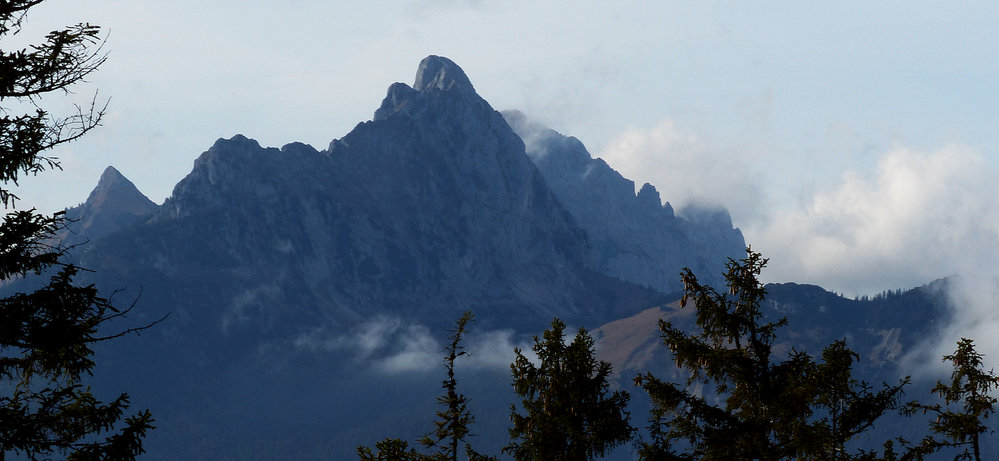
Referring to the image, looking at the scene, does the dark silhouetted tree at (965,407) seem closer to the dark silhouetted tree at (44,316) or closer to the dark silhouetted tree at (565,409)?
the dark silhouetted tree at (565,409)

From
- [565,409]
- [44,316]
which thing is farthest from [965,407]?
[44,316]

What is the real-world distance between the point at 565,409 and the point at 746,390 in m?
6.32

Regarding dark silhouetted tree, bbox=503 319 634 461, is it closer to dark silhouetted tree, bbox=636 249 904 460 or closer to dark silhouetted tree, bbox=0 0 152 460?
dark silhouetted tree, bbox=636 249 904 460

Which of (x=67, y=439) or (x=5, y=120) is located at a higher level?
(x=5, y=120)

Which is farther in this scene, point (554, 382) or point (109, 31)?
point (554, 382)

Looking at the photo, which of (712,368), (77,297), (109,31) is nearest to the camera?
(77,297)

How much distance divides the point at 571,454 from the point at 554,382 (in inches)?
81.8

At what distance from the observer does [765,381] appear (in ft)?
83.1

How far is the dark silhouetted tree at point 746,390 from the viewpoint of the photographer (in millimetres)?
24234

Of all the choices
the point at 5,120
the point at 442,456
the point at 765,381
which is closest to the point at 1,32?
the point at 5,120

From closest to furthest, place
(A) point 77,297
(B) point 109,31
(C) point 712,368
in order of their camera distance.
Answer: (A) point 77,297 < (B) point 109,31 < (C) point 712,368

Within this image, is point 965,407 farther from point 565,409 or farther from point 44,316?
point 44,316

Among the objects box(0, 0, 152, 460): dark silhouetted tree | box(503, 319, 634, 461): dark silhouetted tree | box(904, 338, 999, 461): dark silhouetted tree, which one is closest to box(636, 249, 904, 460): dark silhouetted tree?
box(904, 338, 999, 461): dark silhouetted tree

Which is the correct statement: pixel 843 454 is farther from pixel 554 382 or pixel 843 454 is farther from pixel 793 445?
pixel 554 382
